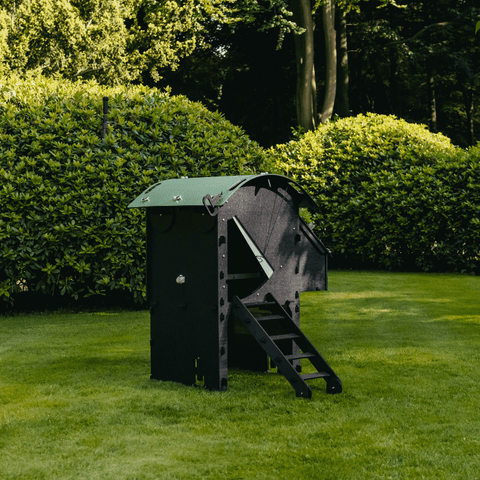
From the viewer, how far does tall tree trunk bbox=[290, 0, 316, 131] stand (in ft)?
61.8

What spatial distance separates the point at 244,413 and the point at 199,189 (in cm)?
183

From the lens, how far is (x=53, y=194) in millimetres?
8727

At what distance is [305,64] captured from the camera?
749 inches

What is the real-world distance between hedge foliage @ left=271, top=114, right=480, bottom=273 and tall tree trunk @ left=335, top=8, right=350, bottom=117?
6678 millimetres

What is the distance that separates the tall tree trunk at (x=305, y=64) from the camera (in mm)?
18828

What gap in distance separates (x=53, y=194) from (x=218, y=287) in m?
4.50

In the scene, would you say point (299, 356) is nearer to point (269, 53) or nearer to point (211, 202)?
point (211, 202)

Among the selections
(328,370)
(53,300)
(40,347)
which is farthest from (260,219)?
(53,300)

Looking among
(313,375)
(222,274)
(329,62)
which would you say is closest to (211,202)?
(222,274)

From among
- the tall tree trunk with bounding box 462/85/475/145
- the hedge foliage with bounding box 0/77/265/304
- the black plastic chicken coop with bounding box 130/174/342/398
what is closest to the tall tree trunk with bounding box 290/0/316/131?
the hedge foliage with bounding box 0/77/265/304

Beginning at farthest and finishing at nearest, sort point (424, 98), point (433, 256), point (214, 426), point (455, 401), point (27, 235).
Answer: point (424, 98)
point (433, 256)
point (27, 235)
point (455, 401)
point (214, 426)

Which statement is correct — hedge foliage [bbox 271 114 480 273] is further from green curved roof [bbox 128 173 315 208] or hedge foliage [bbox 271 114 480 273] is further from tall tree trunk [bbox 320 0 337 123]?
green curved roof [bbox 128 173 315 208]

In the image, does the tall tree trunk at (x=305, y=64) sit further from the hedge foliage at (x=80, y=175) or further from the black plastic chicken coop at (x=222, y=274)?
the black plastic chicken coop at (x=222, y=274)

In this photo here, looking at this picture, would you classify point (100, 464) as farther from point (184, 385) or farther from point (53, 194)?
point (53, 194)
